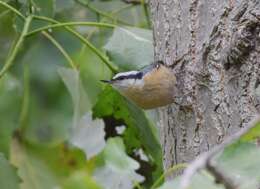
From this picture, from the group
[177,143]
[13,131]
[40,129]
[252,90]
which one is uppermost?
[252,90]

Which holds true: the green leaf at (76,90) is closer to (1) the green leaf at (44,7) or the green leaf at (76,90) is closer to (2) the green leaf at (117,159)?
(1) the green leaf at (44,7)

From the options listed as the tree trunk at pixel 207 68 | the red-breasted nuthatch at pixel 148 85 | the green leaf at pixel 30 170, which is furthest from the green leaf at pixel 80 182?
the green leaf at pixel 30 170

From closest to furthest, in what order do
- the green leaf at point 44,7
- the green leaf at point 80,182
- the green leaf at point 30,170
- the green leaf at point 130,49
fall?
the green leaf at point 80,182 → the green leaf at point 130,49 → the green leaf at point 44,7 → the green leaf at point 30,170

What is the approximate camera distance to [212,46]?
1421mm

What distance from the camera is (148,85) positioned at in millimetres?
1604

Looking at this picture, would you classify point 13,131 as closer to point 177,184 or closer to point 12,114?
point 12,114

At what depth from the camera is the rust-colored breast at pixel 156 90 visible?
5.08 ft

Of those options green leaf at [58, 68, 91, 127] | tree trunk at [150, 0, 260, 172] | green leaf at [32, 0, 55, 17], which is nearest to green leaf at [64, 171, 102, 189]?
tree trunk at [150, 0, 260, 172]

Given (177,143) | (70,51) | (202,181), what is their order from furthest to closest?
(70,51)
(177,143)
(202,181)

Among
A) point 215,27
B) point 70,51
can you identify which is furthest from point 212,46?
point 70,51

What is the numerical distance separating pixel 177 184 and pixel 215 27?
→ 2.27 ft

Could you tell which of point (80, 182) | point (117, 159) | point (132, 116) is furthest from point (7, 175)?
point (80, 182)

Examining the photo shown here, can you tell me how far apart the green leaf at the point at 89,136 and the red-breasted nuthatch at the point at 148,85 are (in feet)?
1.45

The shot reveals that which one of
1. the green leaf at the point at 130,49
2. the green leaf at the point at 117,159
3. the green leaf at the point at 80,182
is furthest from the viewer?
the green leaf at the point at 130,49
